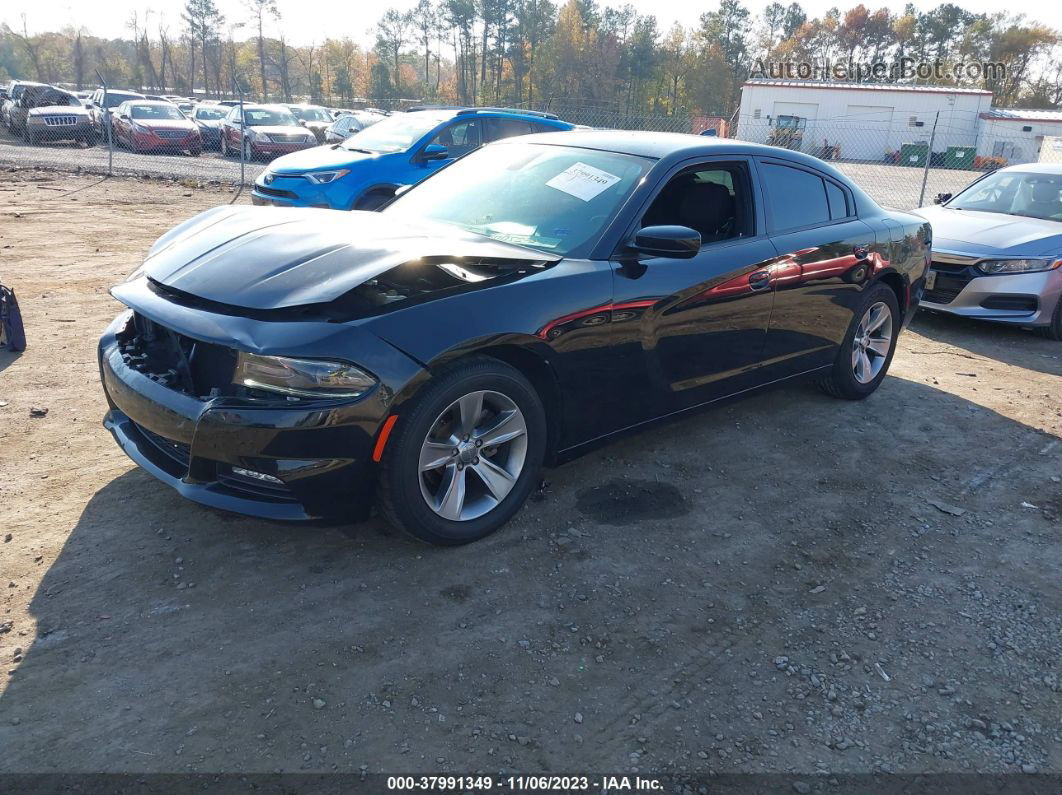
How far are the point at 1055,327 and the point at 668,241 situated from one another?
5.74 m

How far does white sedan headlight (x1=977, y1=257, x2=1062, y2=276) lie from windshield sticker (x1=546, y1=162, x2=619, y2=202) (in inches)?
197

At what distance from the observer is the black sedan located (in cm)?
301

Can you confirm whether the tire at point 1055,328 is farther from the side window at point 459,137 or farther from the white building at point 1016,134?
the white building at point 1016,134

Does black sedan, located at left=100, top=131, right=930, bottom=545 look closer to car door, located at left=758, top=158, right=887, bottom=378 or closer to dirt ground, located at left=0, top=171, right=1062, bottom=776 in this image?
car door, located at left=758, top=158, right=887, bottom=378

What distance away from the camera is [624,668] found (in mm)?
2812

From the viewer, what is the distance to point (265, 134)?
67.5 feet

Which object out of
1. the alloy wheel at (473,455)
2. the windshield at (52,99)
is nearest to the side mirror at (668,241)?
the alloy wheel at (473,455)

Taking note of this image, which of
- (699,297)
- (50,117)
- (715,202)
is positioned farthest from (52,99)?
(699,297)

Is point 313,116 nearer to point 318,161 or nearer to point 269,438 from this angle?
point 318,161

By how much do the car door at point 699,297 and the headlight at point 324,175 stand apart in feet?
22.4

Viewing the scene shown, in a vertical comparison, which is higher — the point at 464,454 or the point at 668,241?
the point at 668,241

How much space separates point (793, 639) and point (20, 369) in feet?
15.9

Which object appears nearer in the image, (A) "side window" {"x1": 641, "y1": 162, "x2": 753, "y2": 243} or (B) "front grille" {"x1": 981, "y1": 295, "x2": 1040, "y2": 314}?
(A) "side window" {"x1": 641, "y1": 162, "x2": 753, "y2": 243}

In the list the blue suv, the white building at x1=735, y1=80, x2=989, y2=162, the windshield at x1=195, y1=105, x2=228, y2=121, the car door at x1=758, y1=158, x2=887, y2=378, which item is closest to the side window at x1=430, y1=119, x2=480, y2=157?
the blue suv
